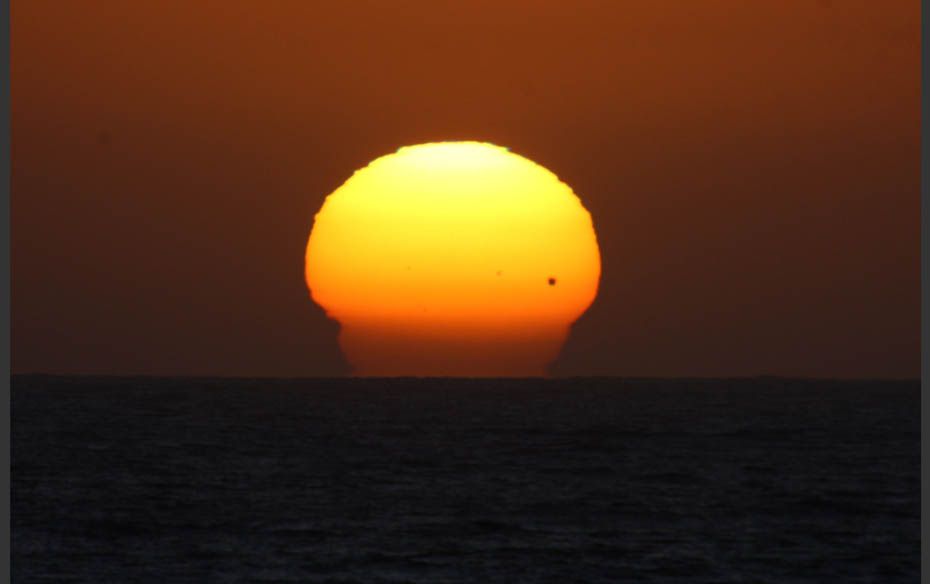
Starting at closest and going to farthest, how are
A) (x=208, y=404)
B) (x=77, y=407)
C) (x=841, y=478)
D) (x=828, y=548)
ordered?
(x=828, y=548), (x=841, y=478), (x=77, y=407), (x=208, y=404)

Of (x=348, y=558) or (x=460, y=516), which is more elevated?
(x=460, y=516)

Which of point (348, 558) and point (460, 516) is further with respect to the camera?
point (460, 516)

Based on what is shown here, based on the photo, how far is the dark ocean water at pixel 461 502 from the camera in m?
56.7

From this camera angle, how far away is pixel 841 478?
3602 inches

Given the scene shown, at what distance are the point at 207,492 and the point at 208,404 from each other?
10778 centimetres

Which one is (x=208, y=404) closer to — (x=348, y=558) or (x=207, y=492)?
(x=207, y=492)

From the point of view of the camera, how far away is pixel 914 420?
15300cm

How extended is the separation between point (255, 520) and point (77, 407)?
109 m

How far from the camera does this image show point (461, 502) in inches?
2972

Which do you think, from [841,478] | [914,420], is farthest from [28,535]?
[914,420]

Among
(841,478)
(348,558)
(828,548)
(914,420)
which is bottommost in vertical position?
(348,558)

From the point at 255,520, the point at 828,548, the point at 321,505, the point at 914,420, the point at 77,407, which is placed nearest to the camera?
the point at 828,548

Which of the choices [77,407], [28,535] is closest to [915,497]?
[28,535]

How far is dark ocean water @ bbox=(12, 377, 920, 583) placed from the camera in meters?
56.7
